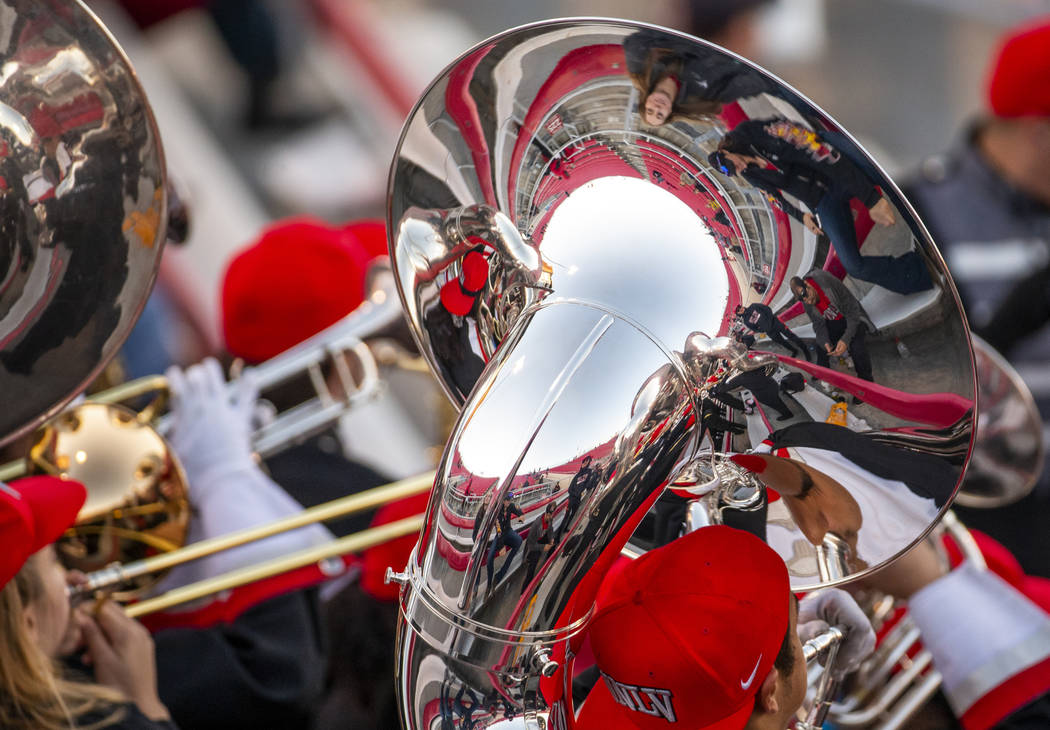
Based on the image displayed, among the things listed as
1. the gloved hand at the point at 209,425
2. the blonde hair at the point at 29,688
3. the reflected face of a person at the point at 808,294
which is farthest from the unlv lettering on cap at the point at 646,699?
the gloved hand at the point at 209,425

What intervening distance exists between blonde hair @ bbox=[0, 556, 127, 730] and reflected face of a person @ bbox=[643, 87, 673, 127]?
0.80 m

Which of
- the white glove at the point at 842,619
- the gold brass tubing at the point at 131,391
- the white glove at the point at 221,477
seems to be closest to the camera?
the white glove at the point at 842,619

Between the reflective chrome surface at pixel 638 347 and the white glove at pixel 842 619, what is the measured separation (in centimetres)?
6

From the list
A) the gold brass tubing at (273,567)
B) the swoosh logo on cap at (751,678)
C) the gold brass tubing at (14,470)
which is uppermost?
the swoosh logo on cap at (751,678)

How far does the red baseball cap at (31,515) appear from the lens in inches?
42.9

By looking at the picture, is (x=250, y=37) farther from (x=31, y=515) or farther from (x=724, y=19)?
(x=31, y=515)

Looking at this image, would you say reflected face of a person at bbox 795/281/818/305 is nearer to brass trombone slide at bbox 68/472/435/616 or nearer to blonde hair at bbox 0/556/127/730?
brass trombone slide at bbox 68/472/435/616

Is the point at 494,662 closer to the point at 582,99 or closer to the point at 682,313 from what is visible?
the point at 682,313

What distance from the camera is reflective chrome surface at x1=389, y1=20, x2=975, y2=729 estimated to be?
0.89 meters

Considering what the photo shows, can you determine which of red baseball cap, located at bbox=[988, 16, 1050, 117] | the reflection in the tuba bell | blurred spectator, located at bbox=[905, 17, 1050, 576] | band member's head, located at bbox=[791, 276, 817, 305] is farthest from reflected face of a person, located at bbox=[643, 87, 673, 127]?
red baseball cap, located at bbox=[988, 16, 1050, 117]

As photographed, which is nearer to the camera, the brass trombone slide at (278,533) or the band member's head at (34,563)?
the band member's head at (34,563)

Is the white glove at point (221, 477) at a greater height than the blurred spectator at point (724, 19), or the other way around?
the blurred spectator at point (724, 19)

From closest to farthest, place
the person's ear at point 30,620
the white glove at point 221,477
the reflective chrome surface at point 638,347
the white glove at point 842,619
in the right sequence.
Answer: the reflective chrome surface at point 638,347 → the white glove at point 842,619 → the person's ear at point 30,620 → the white glove at point 221,477

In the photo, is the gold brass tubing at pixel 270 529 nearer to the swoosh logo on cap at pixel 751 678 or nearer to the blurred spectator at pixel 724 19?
the swoosh logo on cap at pixel 751 678
